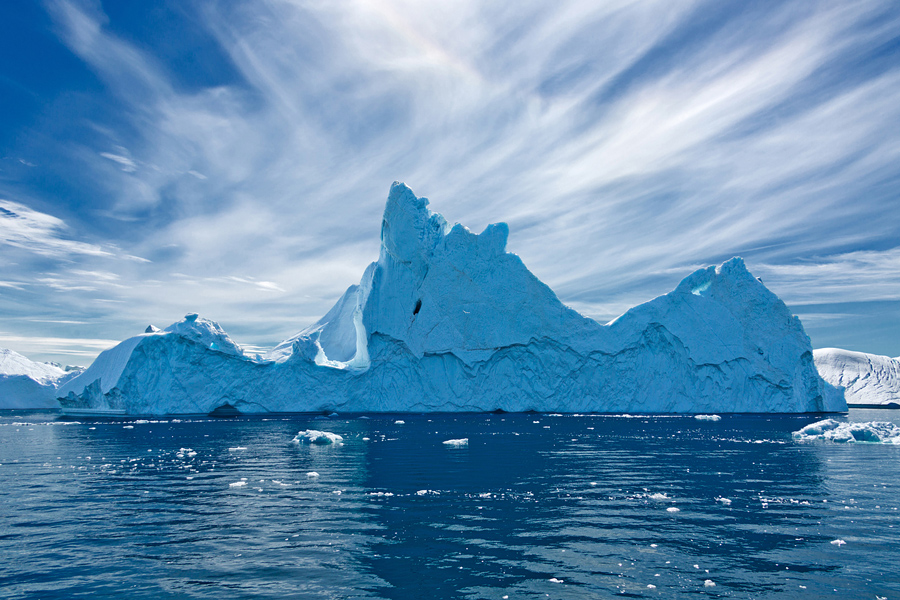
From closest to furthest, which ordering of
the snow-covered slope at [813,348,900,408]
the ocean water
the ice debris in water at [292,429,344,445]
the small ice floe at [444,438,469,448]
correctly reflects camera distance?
the ocean water < the small ice floe at [444,438,469,448] < the ice debris in water at [292,429,344,445] < the snow-covered slope at [813,348,900,408]

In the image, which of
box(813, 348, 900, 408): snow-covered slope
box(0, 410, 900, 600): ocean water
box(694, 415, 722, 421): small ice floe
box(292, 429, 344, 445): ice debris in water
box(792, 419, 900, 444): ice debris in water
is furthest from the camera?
box(813, 348, 900, 408): snow-covered slope

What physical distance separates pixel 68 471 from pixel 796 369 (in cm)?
4151

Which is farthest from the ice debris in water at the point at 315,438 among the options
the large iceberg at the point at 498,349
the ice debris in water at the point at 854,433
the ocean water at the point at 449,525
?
the ice debris in water at the point at 854,433

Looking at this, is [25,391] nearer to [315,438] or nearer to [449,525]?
Result: [315,438]

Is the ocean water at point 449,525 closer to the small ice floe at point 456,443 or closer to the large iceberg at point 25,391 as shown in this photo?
the small ice floe at point 456,443

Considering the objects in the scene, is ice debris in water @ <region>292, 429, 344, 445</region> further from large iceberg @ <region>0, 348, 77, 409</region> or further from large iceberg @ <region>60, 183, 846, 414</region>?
large iceberg @ <region>0, 348, 77, 409</region>

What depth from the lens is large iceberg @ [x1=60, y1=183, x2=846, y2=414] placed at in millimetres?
35000

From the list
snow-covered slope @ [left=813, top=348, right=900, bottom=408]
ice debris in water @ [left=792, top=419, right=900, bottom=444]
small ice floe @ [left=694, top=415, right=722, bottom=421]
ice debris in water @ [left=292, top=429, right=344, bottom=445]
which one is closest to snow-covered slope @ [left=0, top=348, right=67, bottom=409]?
ice debris in water @ [left=292, top=429, right=344, bottom=445]

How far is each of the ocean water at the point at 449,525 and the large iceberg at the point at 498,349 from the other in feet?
63.4

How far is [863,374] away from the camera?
3403 inches

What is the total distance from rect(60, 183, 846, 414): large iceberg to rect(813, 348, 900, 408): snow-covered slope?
56.0 m

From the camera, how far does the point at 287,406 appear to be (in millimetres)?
34094

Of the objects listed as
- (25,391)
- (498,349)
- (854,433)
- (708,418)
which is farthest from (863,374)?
(25,391)

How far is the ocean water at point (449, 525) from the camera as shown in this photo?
5.64 metres
